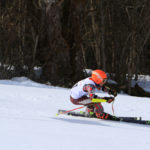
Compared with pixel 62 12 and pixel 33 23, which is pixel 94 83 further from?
pixel 33 23

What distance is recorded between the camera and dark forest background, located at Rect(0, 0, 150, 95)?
39.7 ft

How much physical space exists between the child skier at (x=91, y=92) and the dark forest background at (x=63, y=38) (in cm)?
575

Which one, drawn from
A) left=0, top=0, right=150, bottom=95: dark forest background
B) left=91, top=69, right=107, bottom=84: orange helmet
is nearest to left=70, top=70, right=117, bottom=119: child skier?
left=91, top=69, right=107, bottom=84: orange helmet

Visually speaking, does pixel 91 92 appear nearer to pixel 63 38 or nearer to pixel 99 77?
pixel 99 77

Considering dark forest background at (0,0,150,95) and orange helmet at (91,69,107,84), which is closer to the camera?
orange helmet at (91,69,107,84)

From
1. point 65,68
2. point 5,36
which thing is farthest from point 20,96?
point 5,36

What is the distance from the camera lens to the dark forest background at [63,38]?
12102mm

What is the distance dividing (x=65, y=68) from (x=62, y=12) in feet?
6.61

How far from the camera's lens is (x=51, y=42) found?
1208 centimetres

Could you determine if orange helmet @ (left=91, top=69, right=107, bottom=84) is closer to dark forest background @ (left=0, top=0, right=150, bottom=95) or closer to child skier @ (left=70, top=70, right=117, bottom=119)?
child skier @ (left=70, top=70, right=117, bottom=119)

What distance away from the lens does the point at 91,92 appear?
5.96 metres

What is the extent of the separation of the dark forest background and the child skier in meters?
5.75

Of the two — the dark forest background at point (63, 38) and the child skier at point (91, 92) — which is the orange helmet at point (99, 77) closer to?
the child skier at point (91, 92)

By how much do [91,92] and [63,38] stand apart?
6.36 metres
